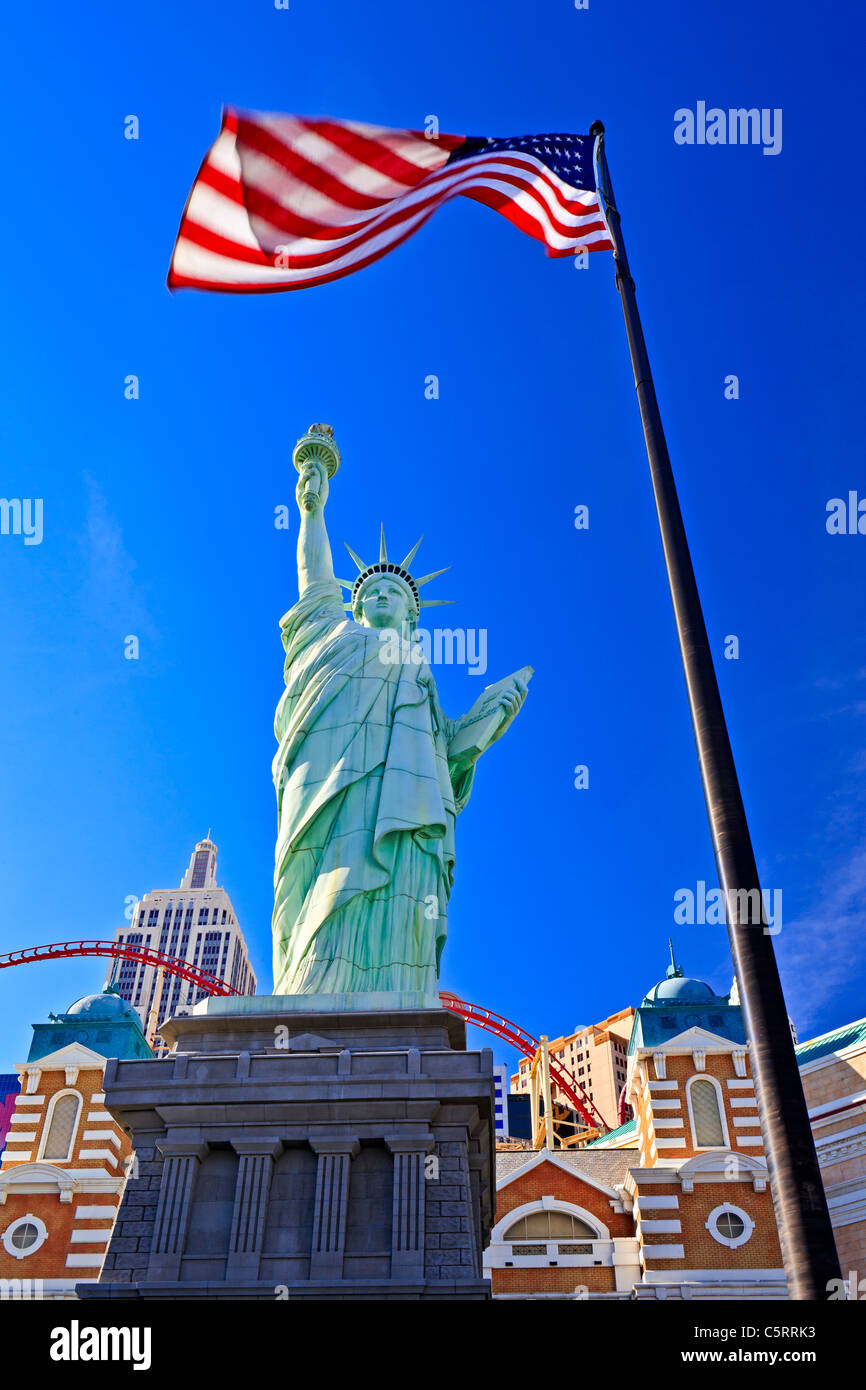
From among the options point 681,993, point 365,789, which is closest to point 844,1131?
point 681,993

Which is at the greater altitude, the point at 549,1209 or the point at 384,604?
the point at 384,604

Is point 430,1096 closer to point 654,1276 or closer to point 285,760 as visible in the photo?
point 285,760

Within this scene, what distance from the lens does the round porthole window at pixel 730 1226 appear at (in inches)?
956

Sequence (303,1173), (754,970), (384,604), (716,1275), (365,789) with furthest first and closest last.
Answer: (716,1275), (384,604), (365,789), (303,1173), (754,970)

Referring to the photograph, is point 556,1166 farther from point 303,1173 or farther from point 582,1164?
point 303,1173

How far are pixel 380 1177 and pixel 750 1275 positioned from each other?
51.8ft

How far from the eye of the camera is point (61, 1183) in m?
25.8

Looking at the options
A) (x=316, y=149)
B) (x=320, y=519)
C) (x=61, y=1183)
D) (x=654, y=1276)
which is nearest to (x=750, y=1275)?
(x=654, y=1276)

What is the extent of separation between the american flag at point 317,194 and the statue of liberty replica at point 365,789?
20.3ft

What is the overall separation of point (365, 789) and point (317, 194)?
8271 mm

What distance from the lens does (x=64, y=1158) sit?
2689cm
